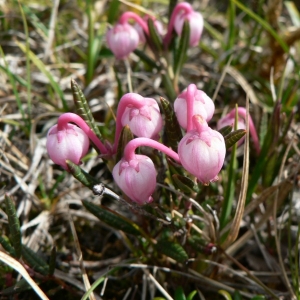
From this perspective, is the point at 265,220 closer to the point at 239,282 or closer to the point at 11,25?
the point at 239,282

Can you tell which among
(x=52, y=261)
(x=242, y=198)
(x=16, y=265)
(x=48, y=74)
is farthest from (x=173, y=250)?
(x=48, y=74)

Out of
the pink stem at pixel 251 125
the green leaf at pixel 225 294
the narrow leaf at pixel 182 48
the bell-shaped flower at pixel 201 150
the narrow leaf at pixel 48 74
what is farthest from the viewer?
the narrow leaf at pixel 48 74

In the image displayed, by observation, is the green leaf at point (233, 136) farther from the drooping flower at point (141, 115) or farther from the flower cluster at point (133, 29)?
the flower cluster at point (133, 29)

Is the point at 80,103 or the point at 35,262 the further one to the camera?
the point at 35,262

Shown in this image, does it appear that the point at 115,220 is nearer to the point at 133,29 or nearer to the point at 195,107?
the point at 195,107

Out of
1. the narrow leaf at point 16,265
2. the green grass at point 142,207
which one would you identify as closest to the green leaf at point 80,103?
the green grass at point 142,207
